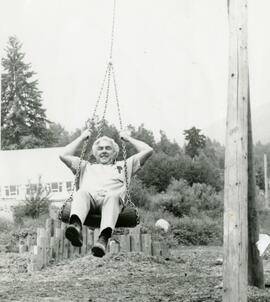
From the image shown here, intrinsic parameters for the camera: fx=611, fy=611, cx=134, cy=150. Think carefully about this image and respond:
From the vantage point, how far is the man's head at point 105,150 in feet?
20.0

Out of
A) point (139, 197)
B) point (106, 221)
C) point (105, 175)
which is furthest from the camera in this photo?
point (139, 197)

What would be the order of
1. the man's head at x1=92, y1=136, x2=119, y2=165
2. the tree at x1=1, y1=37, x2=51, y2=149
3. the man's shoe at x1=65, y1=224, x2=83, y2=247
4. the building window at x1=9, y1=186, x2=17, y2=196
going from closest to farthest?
1. the man's shoe at x1=65, y1=224, x2=83, y2=247
2. the man's head at x1=92, y1=136, x2=119, y2=165
3. the building window at x1=9, y1=186, x2=17, y2=196
4. the tree at x1=1, y1=37, x2=51, y2=149

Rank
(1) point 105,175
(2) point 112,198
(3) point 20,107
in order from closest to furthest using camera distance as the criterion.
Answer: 1. (2) point 112,198
2. (1) point 105,175
3. (3) point 20,107

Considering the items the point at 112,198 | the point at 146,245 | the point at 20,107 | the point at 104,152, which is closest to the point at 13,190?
the point at 20,107

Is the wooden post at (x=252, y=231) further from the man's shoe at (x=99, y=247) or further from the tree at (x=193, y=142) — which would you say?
the tree at (x=193, y=142)

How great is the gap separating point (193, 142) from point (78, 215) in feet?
92.5

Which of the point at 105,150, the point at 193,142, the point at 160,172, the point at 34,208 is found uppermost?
the point at 193,142

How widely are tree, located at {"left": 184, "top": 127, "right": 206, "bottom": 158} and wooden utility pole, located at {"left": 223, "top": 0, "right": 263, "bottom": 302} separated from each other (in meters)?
27.9

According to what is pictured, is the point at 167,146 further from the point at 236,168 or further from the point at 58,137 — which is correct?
the point at 236,168

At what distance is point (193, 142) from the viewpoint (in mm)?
33281

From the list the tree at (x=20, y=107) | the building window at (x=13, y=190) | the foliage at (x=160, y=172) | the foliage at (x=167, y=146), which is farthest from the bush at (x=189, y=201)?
the tree at (x=20, y=107)

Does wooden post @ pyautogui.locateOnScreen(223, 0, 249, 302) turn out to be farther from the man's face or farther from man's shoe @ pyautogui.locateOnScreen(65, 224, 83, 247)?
the man's face

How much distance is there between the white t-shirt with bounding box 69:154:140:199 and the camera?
19.5 feet

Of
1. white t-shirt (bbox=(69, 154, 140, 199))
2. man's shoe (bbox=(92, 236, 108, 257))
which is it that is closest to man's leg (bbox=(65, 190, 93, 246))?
man's shoe (bbox=(92, 236, 108, 257))
